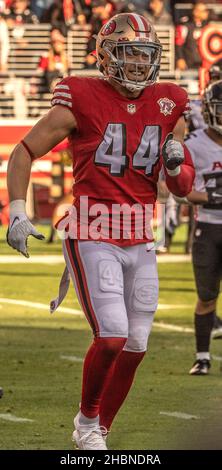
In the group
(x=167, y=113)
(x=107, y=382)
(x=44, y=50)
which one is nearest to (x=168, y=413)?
(x=107, y=382)

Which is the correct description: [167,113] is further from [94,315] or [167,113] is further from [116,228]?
[94,315]

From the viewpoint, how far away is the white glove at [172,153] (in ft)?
19.3

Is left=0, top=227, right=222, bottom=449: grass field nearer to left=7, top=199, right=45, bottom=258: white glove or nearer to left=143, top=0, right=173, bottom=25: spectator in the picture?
left=7, top=199, right=45, bottom=258: white glove

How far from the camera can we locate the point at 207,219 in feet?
29.2

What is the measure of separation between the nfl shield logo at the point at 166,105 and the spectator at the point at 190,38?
740 inches

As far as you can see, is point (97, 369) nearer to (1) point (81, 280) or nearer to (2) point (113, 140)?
(1) point (81, 280)

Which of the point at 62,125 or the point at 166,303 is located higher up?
the point at 62,125

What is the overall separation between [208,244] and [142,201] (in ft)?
8.90

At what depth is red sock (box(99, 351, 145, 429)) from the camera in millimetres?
6098

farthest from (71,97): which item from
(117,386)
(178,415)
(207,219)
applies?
(207,219)

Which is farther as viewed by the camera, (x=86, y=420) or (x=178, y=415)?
(x=178, y=415)

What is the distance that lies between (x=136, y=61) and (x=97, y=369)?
1324 millimetres

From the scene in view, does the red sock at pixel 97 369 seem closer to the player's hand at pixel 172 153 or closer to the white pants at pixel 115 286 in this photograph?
the white pants at pixel 115 286

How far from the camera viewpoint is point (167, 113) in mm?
6117
